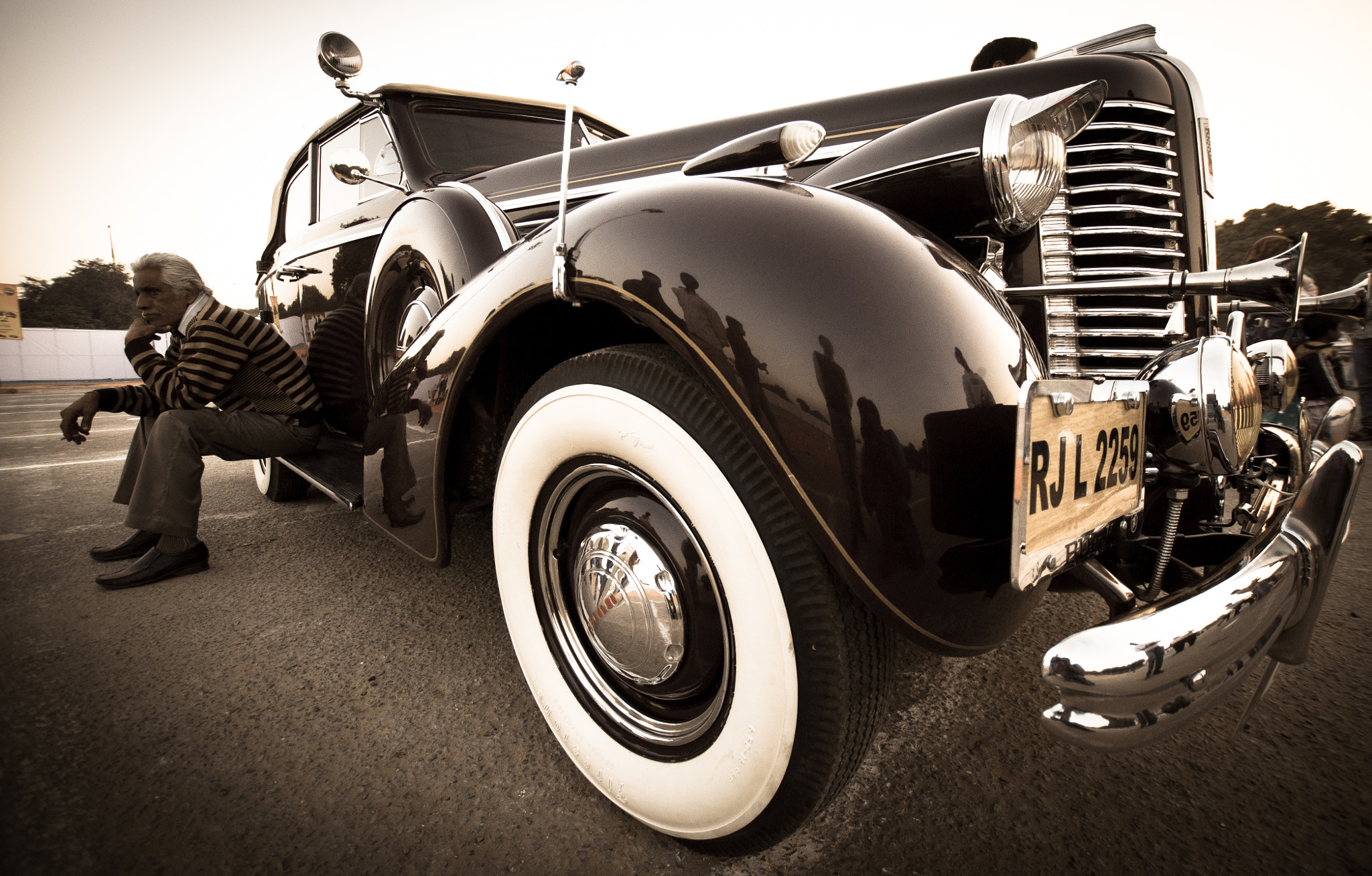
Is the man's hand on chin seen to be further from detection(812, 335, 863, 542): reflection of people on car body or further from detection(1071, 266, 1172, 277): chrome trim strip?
detection(1071, 266, 1172, 277): chrome trim strip

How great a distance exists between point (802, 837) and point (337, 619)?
5.03 ft

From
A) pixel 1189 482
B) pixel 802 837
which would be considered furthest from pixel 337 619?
pixel 1189 482

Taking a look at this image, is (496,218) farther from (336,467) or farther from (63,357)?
(63,357)

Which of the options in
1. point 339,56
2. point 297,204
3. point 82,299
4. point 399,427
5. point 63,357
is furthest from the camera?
point 82,299

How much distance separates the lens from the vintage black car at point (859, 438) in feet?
2.72

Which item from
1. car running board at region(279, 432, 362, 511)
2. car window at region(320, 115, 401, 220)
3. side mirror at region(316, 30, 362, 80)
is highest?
side mirror at region(316, 30, 362, 80)

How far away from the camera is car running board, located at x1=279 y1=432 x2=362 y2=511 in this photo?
2.09 meters

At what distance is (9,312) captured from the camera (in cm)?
2019

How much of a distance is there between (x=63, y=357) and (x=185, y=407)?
27463 mm

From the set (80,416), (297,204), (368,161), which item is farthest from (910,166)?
(297,204)

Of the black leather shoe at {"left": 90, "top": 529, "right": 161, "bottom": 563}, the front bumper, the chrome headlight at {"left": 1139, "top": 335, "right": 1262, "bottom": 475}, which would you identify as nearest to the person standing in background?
the chrome headlight at {"left": 1139, "top": 335, "right": 1262, "bottom": 475}

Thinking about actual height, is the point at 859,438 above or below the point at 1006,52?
below

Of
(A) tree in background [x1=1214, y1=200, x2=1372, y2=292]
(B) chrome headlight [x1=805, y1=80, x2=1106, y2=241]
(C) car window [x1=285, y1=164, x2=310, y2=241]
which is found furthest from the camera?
(A) tree in background [x1=1214, y1=200, x2=1372, y2=292]

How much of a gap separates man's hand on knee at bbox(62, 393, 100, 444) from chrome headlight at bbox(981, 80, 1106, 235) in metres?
3.22
